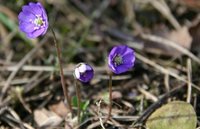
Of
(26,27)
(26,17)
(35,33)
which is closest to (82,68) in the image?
(35,33)

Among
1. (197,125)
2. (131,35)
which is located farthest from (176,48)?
(197,125)

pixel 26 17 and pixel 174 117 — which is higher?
pixel 26 17

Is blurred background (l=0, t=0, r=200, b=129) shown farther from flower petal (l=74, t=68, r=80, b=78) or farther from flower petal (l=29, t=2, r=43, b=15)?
flower petal (l=74, t=68, r=80, b=78)

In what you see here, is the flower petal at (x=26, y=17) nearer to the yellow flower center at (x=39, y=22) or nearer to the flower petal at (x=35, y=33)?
the yellow flower center at (x=39, y=22)

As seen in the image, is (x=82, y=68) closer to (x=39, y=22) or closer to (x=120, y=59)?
(x=120, y=59)

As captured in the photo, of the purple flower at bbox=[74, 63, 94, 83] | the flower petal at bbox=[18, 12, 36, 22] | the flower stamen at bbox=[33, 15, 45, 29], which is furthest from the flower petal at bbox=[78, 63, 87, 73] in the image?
the flower petal at bbox=[18, 12, 36, 22]

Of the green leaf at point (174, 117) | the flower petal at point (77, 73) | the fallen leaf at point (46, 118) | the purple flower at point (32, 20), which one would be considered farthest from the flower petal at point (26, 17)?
the green leaf at point (174, 117)
